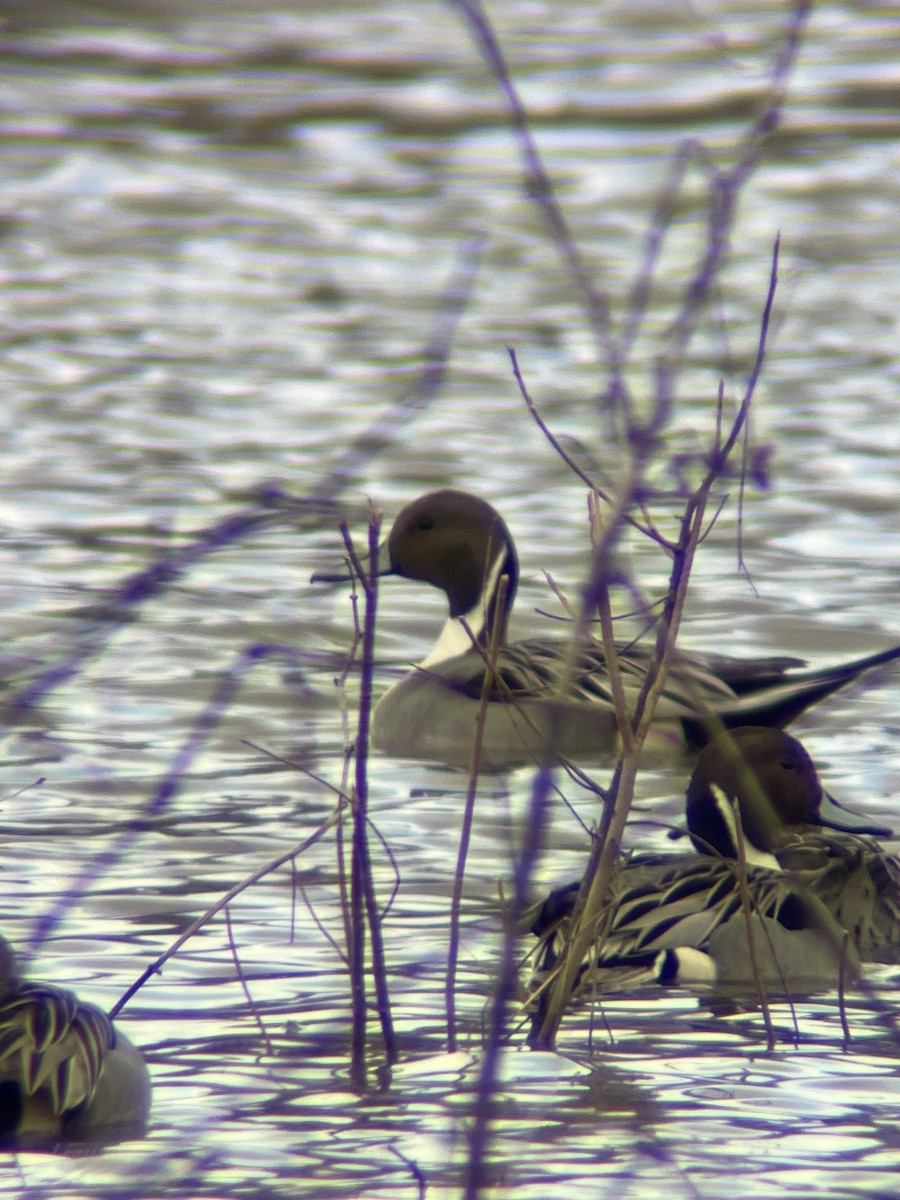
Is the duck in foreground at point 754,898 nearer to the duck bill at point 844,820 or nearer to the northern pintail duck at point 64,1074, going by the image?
the duck bill at point 844,820

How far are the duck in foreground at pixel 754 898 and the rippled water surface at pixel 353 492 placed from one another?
181 mm

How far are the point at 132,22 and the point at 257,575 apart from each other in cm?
1514

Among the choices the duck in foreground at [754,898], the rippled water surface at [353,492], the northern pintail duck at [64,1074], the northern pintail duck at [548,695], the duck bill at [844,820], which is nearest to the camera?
the northern pintail duck at [64,1074]

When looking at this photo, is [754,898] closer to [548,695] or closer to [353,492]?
[548,695]

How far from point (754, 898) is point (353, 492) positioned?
639 centimetres

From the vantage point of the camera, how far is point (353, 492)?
477 inches

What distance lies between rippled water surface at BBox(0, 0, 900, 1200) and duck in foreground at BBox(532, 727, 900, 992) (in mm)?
181

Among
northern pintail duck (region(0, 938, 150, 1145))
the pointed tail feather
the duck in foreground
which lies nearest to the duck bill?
the duck in foreground

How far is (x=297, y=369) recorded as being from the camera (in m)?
15.1

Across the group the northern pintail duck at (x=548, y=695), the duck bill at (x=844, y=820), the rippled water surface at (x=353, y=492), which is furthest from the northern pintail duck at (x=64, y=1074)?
the northern pintail duck at (x=548, y=695)

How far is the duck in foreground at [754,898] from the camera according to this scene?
5.80 metres

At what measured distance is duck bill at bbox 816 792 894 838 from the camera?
6.61 meters

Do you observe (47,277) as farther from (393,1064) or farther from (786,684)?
(393,1064)

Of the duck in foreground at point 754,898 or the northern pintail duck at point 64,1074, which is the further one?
the duck in foreground at point 754,898
